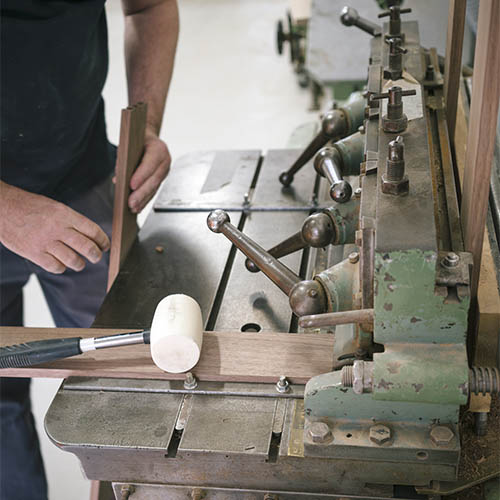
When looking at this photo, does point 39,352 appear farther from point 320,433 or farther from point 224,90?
point 224,90

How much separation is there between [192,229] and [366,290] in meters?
0.70

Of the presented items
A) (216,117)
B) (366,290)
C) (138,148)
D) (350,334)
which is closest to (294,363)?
(350,334)

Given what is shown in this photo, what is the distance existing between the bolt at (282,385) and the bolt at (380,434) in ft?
0.51

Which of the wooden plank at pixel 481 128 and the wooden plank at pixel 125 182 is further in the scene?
the wooden plank at pixel 125 182

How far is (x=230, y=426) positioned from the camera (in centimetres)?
88

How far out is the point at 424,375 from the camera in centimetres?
75

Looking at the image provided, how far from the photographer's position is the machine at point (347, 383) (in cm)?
76

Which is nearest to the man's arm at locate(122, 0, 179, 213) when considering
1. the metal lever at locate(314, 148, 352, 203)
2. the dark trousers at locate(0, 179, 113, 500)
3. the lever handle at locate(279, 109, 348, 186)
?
the dark trousers at locate(0, 179, 113, 500)

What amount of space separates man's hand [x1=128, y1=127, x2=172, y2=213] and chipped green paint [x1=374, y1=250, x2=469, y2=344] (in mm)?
769

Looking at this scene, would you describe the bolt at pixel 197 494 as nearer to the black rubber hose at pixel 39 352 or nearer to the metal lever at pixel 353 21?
the black rubber hose at pixel 39 352

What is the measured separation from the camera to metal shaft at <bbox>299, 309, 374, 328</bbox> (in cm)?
79

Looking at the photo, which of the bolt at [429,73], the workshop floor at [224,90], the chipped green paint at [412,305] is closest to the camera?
the chipped green paint at [412,305]

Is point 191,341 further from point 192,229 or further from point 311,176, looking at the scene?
point 311,176

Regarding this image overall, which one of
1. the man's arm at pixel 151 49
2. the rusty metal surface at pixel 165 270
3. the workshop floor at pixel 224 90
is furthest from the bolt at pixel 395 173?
the workshop floor at pixel 224 90
